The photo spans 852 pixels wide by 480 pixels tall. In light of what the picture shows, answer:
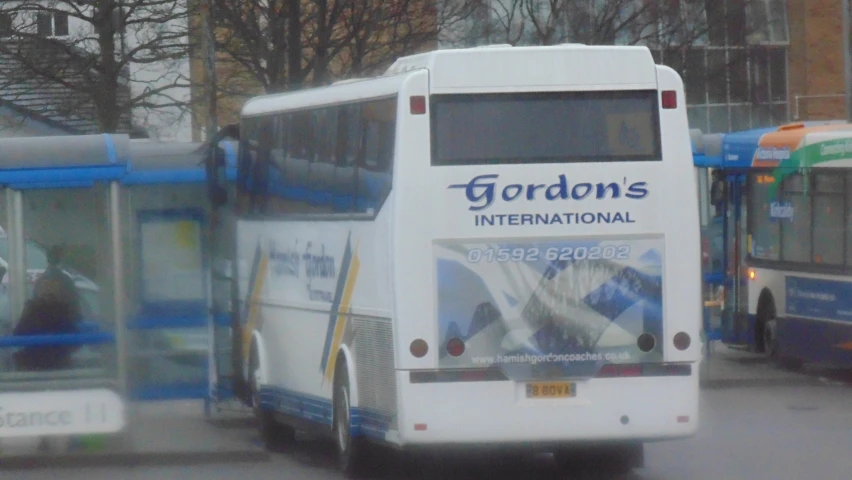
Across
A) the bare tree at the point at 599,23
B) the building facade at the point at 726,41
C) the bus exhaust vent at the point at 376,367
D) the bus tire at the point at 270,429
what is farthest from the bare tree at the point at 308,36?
the bus exhaust vent at the point at 376,367

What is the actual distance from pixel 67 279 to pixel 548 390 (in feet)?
15.1

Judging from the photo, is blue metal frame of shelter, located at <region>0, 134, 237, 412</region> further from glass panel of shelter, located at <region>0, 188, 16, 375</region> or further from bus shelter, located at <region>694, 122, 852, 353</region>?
bus shelter, located at <region>694, 122, 852, 353</region>

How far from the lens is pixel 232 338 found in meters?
16.0

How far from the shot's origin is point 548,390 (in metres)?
11.0

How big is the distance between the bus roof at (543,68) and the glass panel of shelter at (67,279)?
3.76 metres

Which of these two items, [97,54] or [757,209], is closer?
[757,209]

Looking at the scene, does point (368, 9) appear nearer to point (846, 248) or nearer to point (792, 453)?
point (846, 248)

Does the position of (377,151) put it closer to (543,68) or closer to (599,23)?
(543,68)

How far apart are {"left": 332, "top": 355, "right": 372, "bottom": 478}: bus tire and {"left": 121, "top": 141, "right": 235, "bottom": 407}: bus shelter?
369 centimetres

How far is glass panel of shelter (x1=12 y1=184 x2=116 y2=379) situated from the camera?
44.2 feet

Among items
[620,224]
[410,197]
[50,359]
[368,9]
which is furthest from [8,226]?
[368,9]

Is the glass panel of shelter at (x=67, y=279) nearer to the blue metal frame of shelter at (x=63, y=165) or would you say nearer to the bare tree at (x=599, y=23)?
the blue metal frame of shelter at (x=63, y=165)

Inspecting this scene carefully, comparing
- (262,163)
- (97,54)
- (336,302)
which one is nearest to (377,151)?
(336,302)

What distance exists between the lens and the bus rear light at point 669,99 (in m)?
11.2
